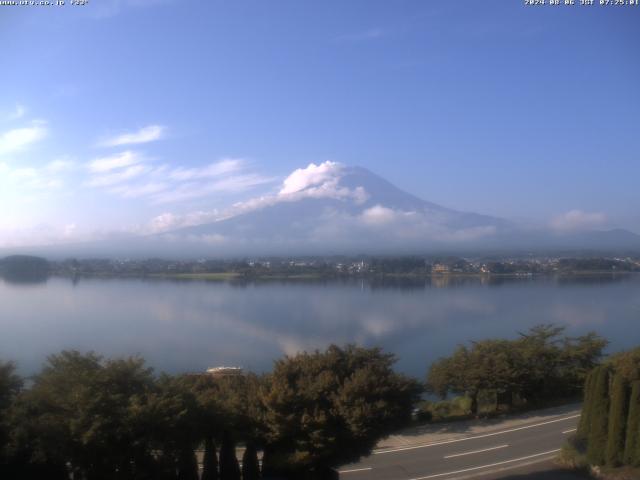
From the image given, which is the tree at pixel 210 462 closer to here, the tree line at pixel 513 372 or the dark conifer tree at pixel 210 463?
the dark conifer tree at pixel 210 463

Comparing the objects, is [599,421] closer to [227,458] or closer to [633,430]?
[633,430]

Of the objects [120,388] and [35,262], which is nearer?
[120,388]

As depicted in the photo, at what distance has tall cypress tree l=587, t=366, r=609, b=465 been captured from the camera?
5570 millimetres

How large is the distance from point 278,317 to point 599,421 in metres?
15.5

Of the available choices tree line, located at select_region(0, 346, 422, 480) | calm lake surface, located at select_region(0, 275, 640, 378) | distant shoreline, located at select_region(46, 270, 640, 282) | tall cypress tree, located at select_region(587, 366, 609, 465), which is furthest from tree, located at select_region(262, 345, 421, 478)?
distant shoreline, located at select_region(46, 270, 640, 282)

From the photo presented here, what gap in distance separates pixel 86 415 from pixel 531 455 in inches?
198

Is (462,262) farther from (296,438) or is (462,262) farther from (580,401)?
(296,438)

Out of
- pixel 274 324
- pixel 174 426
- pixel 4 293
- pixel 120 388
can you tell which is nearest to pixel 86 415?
pixel 120 388

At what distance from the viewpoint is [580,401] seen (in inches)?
355

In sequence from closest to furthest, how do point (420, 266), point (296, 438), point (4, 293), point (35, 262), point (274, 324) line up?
1. point (296, 438)
2. point (274, 324)
3. point (4, 293)
4. point (35, 262)
5. point (420, 266)

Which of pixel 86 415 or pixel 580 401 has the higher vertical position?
pixel 86 415

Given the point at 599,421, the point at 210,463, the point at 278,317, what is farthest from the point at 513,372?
the point at 278,317

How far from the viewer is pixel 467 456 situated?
6512mm

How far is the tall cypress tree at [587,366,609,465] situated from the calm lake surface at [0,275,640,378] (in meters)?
7.07
